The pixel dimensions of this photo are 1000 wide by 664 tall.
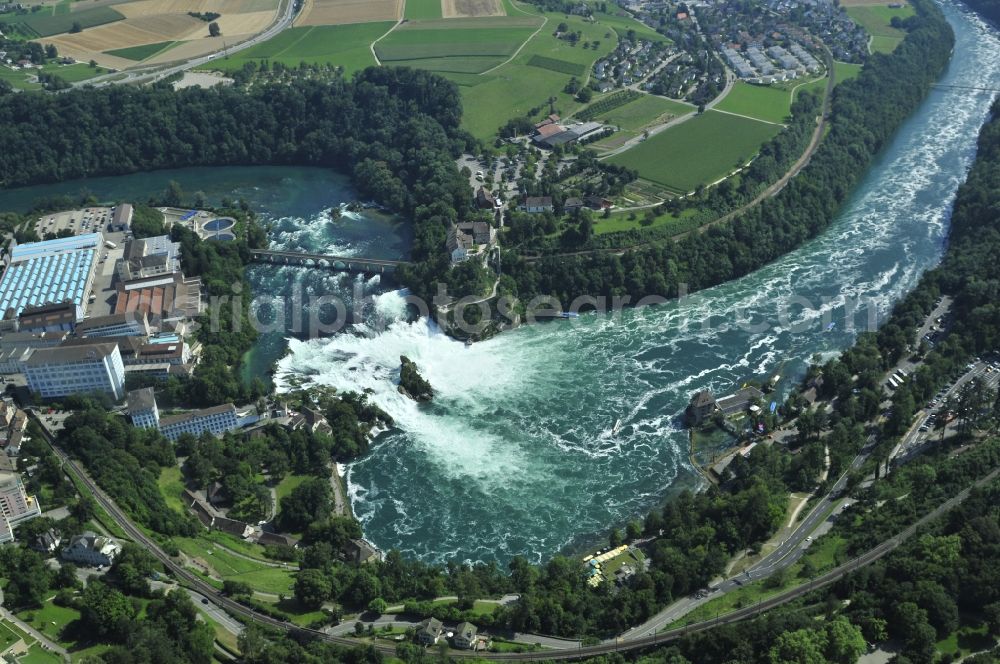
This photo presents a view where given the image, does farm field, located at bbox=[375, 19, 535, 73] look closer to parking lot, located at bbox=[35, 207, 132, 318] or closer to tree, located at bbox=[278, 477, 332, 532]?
parking lot, located at bbox=[35, 207, 132, 318]

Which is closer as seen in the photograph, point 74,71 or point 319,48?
point 74,71

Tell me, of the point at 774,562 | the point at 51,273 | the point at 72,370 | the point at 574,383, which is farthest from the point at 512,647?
the point at 51,273

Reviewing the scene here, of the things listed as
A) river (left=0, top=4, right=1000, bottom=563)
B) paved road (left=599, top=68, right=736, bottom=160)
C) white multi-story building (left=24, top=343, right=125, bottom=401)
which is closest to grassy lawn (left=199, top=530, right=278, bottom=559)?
river (left=0, top=4, right=1000, bottom=563)

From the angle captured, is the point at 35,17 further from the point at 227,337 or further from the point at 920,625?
the point at 920,625

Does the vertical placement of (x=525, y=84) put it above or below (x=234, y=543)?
above

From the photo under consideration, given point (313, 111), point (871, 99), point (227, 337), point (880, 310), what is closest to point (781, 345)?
point (880, 310)

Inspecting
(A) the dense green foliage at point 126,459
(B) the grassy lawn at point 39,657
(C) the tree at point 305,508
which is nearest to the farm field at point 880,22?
(C) the tree at point 305,508

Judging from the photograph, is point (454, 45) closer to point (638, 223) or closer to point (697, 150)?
point (697, 150)
